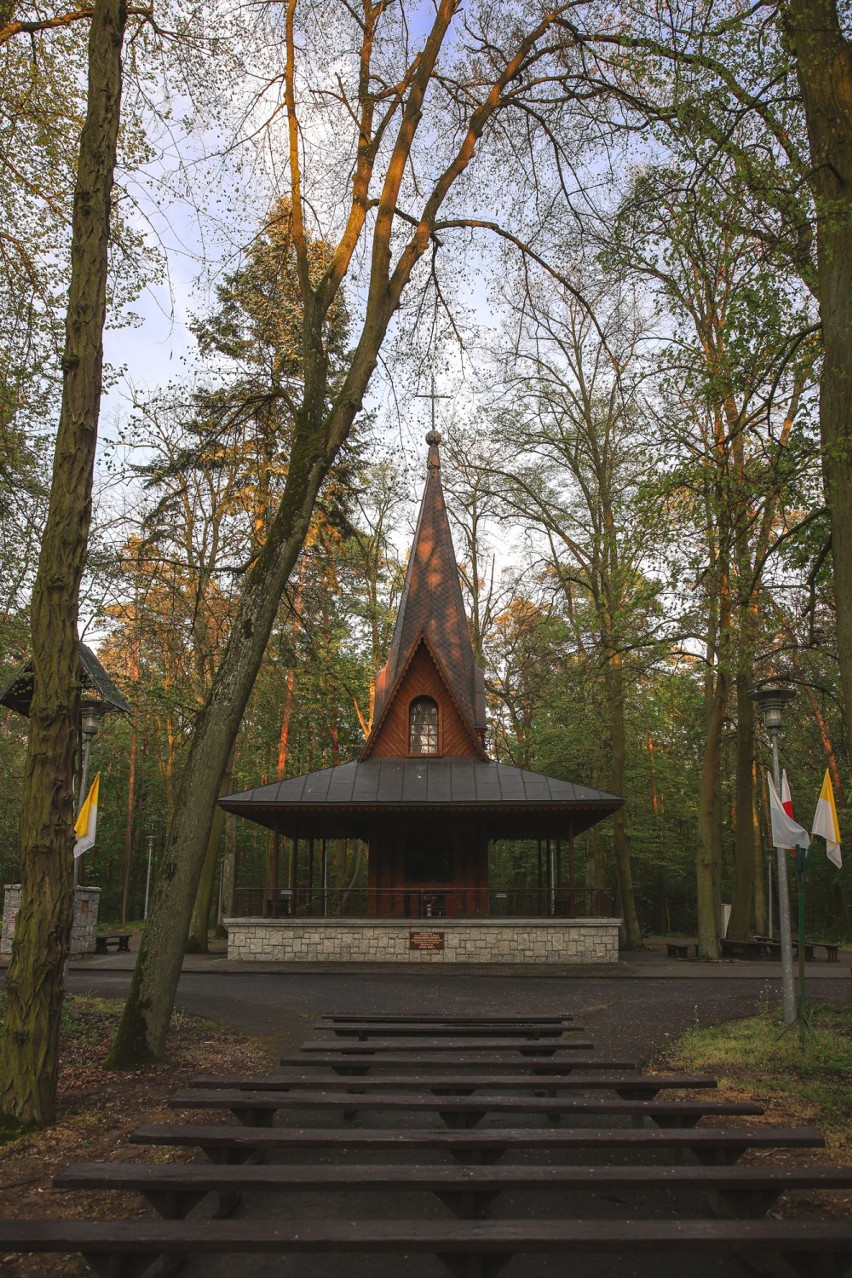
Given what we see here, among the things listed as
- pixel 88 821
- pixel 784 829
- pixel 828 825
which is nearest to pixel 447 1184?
pixel 828 825

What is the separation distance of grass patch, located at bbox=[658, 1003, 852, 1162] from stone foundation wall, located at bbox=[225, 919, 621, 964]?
772 cm

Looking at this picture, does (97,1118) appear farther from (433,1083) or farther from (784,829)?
(784,829)

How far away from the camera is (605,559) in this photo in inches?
883

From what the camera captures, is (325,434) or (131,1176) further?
(325,434)

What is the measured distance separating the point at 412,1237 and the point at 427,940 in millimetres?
14656

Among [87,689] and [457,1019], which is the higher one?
[87,689]

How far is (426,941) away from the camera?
16.9 meters

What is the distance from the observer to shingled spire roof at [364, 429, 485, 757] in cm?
2000

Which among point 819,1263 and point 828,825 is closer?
point 819,1263

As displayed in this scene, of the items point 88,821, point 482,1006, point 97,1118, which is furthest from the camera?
point 482,1006

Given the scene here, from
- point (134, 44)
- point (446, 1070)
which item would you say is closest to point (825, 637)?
point (446, 1070)

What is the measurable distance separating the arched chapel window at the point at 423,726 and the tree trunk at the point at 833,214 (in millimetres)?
13899

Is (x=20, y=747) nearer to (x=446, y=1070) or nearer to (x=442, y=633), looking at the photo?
(x=442, y=633)

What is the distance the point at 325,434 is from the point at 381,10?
535 centimetres
